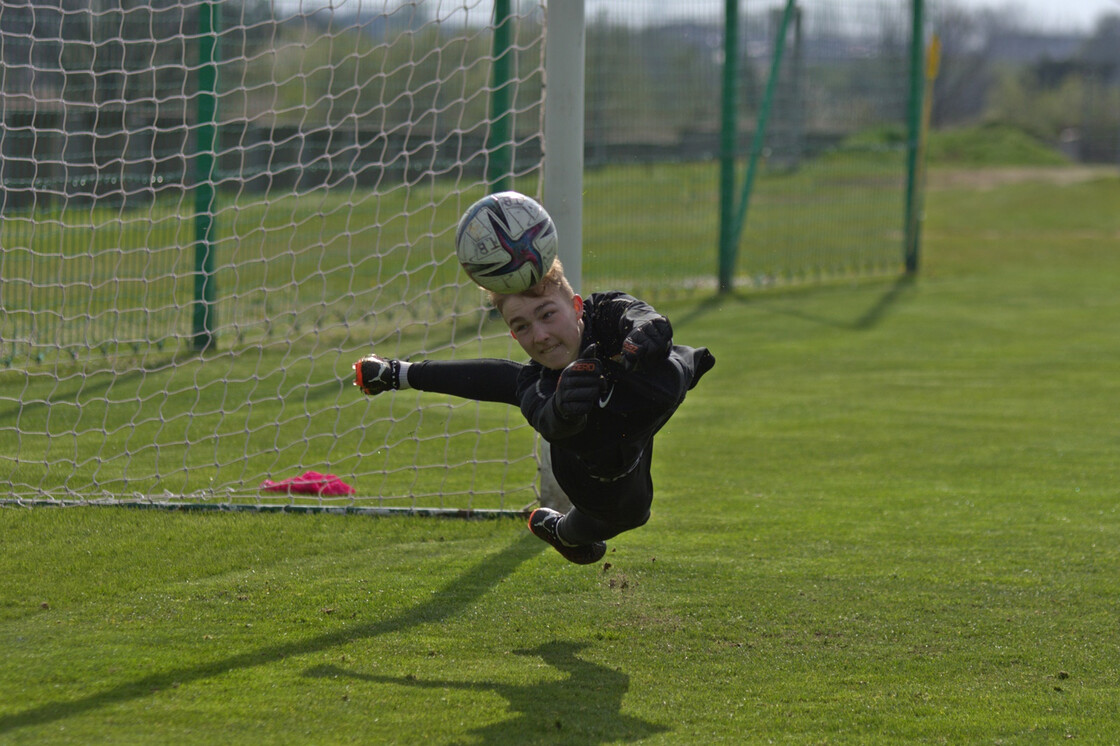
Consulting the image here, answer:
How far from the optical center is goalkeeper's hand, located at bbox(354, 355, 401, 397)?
14.5 ft

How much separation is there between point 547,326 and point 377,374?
0.71 m

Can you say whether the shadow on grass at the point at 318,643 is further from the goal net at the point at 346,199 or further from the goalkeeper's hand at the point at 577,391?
the goalkeeper's hand at the point at 577,391

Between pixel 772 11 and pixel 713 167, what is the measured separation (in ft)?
6.12

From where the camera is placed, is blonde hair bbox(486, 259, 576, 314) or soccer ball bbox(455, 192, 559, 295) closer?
soccer ball bbox(455, 192, 559, 295)

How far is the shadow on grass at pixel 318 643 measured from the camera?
11.3 feet

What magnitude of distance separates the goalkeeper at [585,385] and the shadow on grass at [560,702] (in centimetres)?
52

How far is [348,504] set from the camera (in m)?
5.68

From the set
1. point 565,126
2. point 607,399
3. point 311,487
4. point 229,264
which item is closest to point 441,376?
point 607,399

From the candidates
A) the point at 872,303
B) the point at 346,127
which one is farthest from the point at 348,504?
the point at 872,303

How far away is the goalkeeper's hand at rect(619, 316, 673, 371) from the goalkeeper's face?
44 centimetres

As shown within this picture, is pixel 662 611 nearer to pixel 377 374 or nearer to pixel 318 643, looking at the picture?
pixel 318 643

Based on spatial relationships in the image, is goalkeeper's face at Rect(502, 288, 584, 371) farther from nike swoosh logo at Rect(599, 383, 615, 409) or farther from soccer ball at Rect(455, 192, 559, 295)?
nike swoosh logo at Rect(599, 383, 615, 409)

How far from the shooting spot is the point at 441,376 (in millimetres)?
4430

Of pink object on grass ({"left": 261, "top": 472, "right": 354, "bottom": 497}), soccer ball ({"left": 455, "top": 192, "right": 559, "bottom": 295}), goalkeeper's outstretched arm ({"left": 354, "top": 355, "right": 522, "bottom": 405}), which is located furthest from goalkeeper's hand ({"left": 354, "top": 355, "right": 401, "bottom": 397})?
pink object on grass ({"left": 261, "top": 472, "right": 354, "bottom": 497})
